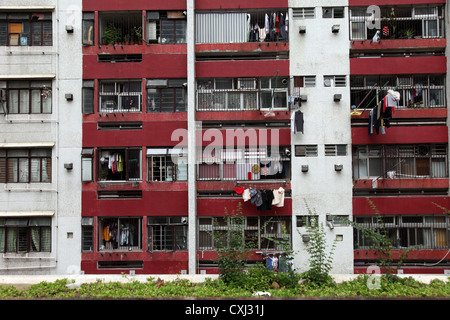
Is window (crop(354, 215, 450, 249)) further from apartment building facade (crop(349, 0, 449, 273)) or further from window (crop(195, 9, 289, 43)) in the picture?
window (crop(195, 9, 289, 43))

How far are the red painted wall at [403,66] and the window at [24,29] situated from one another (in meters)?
12.8

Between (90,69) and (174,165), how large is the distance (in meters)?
5.28

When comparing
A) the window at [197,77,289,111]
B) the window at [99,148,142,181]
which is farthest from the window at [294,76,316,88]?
the window at [99,148,142,181]

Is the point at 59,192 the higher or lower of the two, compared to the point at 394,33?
lower

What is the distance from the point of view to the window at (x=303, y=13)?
13281 mm

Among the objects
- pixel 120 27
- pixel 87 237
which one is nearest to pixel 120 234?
pixel 87 237

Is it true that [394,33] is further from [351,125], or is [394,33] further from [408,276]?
[408,276]

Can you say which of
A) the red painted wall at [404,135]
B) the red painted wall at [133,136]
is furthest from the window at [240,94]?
the red painted wall at [404,135]

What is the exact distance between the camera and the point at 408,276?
8.44m

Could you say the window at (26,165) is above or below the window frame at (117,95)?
below

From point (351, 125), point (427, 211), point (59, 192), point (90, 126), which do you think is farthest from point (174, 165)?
point (427, 211)

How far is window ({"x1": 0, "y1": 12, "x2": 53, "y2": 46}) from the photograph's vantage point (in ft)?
44.1

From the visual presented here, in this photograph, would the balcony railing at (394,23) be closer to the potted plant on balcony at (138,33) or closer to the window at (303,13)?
the window at (303,13)

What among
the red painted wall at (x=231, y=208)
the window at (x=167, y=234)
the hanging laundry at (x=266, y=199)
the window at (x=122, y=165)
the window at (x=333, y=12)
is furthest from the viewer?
the window at (x=122, y=165)
